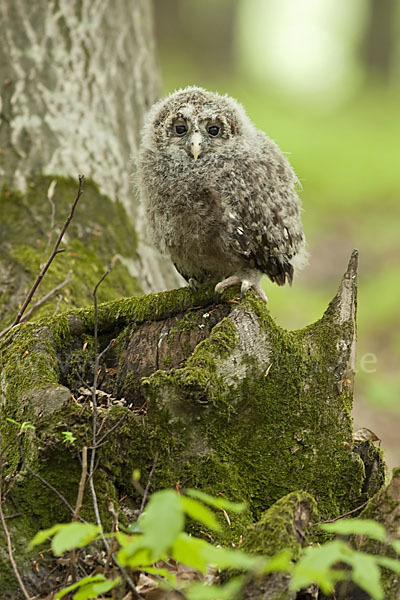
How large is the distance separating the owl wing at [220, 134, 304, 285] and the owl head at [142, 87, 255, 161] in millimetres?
162

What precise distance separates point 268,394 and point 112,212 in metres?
2.51

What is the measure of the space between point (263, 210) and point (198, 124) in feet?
2.05

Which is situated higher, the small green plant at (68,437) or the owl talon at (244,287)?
the owl talon at (244,287)

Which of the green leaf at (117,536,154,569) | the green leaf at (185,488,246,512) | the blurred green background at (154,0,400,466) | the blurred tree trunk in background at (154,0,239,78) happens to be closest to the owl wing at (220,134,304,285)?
the blurred green background at (154,0,400,466)

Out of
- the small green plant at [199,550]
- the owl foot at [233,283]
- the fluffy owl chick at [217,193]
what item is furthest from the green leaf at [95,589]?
the fluffy owl chick at [217,193]

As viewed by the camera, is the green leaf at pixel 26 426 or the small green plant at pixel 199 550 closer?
the small green plant at pixel 199 550

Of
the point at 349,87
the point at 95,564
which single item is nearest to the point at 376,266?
the point at 95,564

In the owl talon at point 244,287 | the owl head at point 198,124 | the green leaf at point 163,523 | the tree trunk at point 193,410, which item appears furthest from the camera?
the owl head at point 198,124

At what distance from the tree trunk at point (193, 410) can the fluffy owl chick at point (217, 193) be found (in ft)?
1.85

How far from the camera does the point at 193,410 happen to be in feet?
8.54

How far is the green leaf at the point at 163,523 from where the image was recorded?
1383mm

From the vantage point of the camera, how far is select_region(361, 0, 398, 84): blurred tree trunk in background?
18.3 m

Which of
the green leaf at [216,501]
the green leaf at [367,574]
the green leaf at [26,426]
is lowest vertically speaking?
the green leaf at [367,574]

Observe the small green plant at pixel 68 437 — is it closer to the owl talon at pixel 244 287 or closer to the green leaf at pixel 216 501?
the green leaf at pixel 216 501
